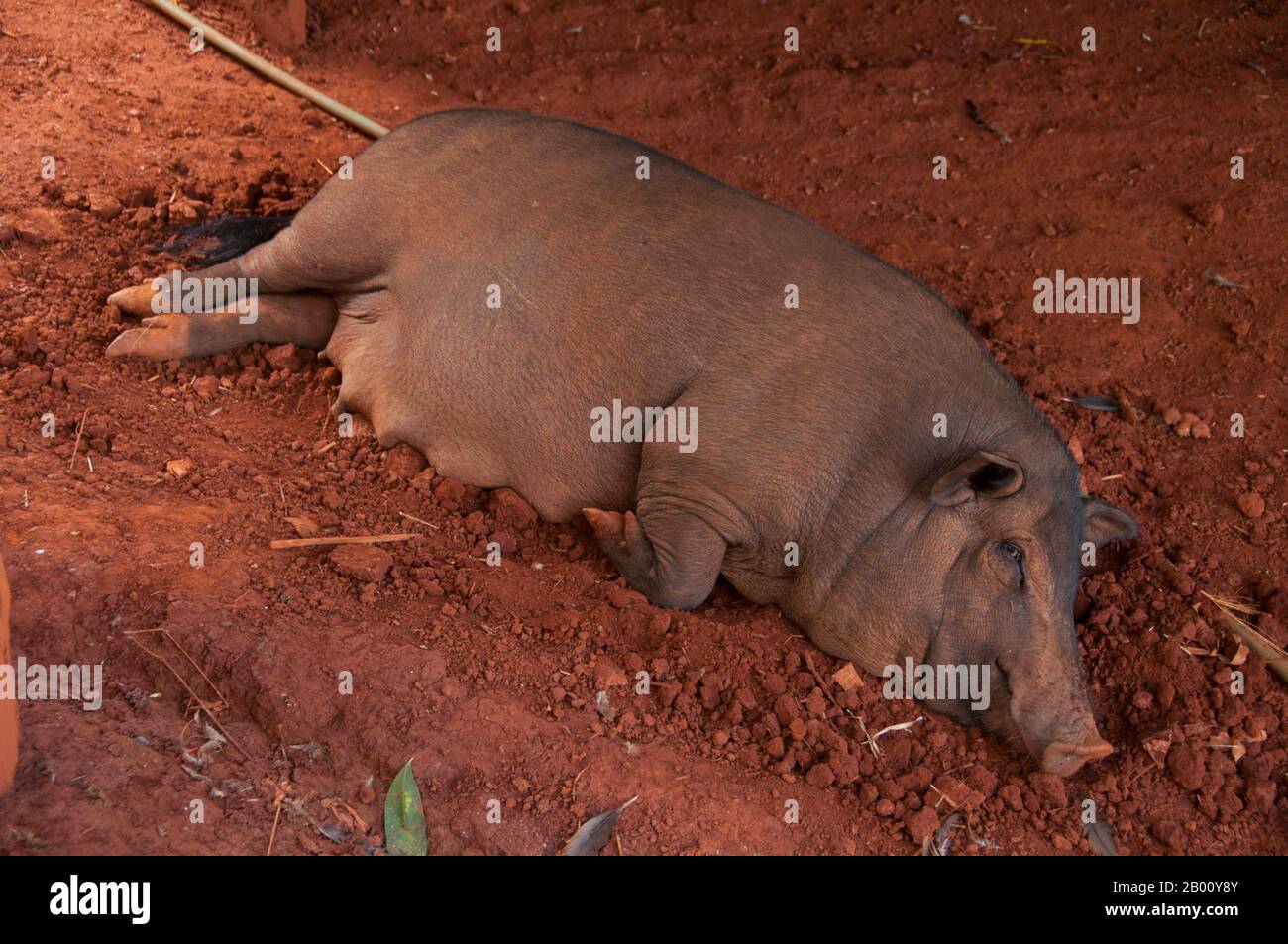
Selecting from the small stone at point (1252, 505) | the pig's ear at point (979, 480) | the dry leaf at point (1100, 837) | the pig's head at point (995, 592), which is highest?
the pig's ear at point (979, 480)

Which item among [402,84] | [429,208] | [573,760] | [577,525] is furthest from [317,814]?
[402,84]

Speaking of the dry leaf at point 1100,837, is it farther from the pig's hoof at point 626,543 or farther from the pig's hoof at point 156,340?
the pig's hoof at point 156,340

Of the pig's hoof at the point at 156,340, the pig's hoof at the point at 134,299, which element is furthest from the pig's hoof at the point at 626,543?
the pig's hoof at the point at 134,299

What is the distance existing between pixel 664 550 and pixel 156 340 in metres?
2.43

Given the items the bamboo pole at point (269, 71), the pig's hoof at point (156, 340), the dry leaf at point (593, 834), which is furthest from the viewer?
the bamboo pole at point (269, 71)

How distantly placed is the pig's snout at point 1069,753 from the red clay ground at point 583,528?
0.09 meters

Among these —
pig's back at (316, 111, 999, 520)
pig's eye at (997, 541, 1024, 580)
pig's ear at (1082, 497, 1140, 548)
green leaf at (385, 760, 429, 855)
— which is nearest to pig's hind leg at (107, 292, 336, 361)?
pig's back at (316, 111, 999, 520)

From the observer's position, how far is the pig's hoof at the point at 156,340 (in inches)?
197

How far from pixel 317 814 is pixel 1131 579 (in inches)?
123

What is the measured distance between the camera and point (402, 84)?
7.23 metres

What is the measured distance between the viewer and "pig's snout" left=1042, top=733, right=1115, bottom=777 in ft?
12.6

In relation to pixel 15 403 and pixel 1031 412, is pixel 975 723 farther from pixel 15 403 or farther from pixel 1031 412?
pixel 15 403

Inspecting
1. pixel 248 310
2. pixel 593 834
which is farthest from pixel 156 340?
pixel 593 834

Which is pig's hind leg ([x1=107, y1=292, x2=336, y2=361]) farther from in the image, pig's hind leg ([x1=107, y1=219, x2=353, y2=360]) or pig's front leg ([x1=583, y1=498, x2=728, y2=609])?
pig's front leg ([x1=583, y1=498, x2=728, y2=609])
